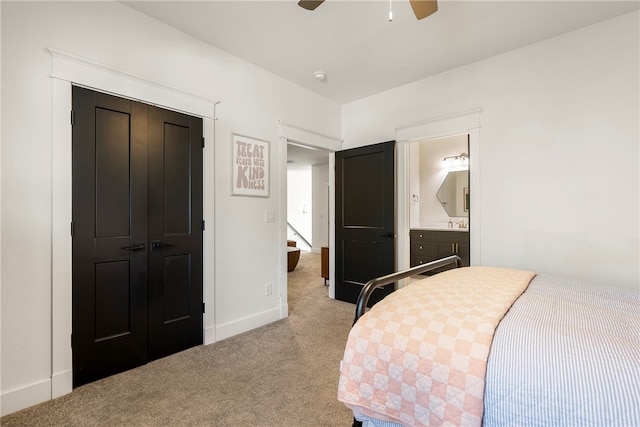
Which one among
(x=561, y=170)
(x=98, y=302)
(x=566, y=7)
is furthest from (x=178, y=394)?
(x=566, y=7)

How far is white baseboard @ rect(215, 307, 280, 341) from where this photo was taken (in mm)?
2758

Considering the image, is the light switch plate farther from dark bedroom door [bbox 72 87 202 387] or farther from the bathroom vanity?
the bathroom vanity

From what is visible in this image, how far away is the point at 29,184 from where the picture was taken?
70.9 inches

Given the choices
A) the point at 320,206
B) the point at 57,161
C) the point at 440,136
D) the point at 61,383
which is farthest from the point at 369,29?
the point at 320,206

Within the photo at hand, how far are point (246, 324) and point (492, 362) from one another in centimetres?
248

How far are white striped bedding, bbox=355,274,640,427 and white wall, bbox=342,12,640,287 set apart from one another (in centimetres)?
160

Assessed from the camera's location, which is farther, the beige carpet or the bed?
the beige carpet

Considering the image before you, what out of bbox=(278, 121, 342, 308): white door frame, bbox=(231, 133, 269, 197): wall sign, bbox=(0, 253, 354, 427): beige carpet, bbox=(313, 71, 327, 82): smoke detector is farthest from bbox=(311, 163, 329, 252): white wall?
bbox=(0, 253, 354, 427): beige carpet

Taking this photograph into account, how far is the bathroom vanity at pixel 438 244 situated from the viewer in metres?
4.43

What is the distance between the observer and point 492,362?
3.12 feet

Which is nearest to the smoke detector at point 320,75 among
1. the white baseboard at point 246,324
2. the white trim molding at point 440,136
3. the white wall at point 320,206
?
the white trim molding at point 440,136

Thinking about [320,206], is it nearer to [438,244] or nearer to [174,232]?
[438,244]

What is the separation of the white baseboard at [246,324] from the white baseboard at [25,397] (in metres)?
1.16

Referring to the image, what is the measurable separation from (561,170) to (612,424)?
2.38 metres
